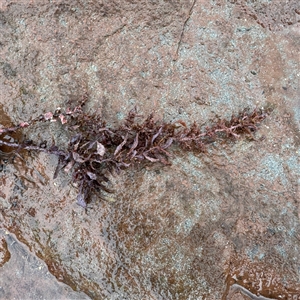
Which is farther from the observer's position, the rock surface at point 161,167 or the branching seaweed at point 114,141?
the rock surface at point 161,167

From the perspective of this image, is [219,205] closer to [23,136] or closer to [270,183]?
[270,183]

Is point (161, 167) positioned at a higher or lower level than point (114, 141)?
lower

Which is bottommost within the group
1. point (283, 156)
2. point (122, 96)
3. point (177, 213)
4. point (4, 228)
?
point (4, 228)

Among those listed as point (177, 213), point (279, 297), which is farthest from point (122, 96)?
point (279, 297)

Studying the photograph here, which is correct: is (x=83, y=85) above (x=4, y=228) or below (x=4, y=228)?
above

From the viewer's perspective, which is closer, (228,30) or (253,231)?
(253,231)
